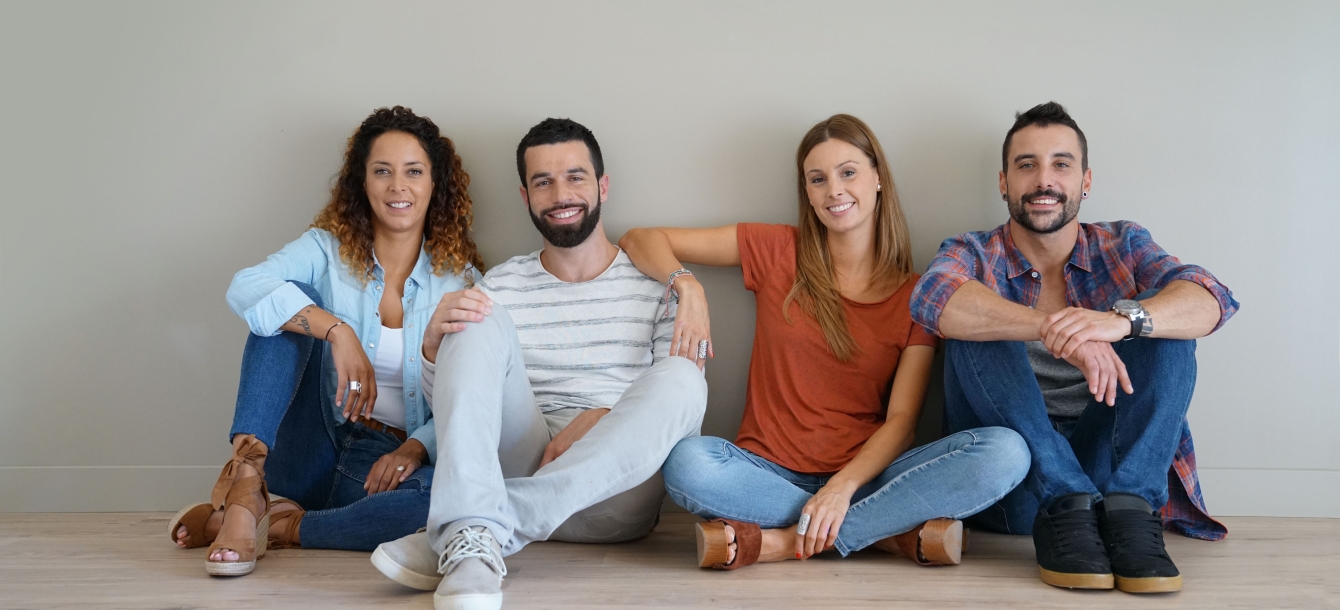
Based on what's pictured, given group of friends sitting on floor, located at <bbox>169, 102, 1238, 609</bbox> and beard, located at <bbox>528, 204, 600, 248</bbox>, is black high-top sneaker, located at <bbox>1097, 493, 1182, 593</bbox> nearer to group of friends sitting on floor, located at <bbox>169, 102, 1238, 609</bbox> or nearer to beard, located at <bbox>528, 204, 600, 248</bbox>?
group of friends sitting on floor, located at <bbox>169, 102, 1238, 609</bbox>

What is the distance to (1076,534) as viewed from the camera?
1779 millimetres

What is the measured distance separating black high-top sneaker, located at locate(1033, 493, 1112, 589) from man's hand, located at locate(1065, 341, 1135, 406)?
0.74ft

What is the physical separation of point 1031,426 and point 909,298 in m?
0.49

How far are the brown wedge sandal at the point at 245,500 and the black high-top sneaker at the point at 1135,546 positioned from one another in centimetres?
185

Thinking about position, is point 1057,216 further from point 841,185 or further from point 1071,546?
point 1071,546

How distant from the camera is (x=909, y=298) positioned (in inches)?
90.4

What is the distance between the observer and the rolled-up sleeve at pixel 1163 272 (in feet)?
6.50

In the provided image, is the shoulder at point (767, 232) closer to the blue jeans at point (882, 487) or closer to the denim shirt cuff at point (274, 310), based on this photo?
the blue jeans at point (882, 487)

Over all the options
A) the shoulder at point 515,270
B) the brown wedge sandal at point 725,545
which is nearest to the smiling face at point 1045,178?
the brown wedge sandal at point 725,545

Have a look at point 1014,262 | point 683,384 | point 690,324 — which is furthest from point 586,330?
point 1014,262

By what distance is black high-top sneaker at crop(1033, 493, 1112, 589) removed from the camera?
173 cm

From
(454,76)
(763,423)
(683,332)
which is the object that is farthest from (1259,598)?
(454,76)

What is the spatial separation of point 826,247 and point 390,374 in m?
1.28

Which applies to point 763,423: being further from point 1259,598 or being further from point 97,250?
point 97,250
